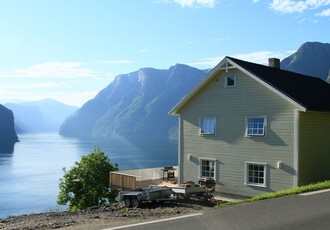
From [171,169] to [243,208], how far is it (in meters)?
17.4

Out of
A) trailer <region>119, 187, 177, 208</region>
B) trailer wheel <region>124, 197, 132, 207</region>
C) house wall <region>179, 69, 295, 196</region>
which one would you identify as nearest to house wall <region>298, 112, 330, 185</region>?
house wall <region>179, 69, 295, 196</region>

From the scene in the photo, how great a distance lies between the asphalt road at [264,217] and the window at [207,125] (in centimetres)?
1200

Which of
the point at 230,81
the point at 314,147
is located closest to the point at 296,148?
the point at 314,147

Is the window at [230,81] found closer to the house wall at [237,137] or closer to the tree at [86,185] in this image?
the house wall at [237,137]

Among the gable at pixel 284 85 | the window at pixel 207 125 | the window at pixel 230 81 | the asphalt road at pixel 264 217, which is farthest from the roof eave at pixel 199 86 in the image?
the asphalt road at pixel 264 217

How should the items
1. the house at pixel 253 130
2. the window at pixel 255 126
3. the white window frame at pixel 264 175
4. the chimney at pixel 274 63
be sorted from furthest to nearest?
the chimney at pixel 274 63, the window at pixel 255 126, the white window frame at pixel 264 175, the house at pixel 253 130

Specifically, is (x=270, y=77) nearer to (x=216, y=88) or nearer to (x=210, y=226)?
(x=216, y=88)

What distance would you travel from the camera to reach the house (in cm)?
2205

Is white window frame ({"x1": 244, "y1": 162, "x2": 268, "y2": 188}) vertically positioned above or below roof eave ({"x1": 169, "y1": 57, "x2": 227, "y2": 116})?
below

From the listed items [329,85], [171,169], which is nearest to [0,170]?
[171,169]

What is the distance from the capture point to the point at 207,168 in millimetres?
26438

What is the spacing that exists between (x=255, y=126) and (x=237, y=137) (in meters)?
1.47

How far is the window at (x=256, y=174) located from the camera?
2308 cm

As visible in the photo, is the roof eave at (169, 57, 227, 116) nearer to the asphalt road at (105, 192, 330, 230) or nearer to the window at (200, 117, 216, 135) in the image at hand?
the window at (200, 117, 216, 135)
